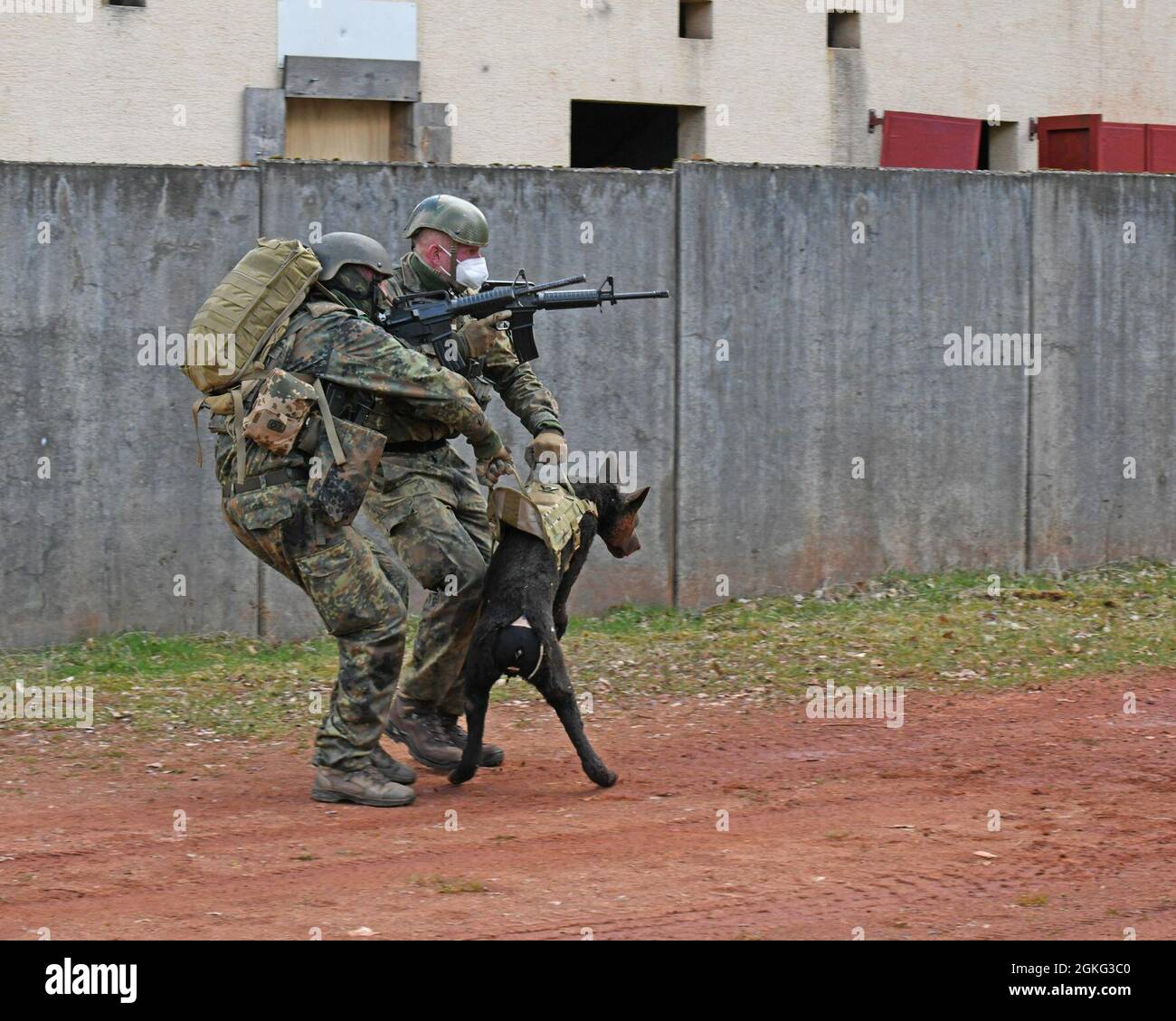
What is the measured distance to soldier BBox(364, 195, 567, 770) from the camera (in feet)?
21.2

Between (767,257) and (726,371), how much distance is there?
2.53ft

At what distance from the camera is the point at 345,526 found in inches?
242

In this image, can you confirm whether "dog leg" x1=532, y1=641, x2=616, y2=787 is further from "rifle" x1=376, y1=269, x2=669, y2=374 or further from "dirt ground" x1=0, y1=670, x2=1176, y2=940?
"rifle" x1=376, y1=269, x2=669, y2=374

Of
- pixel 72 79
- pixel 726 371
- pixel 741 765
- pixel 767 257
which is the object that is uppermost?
pixel 72 79

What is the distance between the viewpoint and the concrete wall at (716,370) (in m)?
9.05

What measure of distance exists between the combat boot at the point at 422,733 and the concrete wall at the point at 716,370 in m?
2.67

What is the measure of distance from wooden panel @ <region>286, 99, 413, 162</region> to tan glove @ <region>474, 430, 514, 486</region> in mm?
6616

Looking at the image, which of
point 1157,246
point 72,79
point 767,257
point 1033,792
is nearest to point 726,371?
point 767,257

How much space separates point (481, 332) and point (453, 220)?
52cm

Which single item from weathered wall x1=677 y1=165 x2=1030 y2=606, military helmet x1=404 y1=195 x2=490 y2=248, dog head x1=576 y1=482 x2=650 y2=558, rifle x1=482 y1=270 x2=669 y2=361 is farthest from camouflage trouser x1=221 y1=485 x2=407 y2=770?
weathered wall x1=677 y1=165 x2=1030 y2=606

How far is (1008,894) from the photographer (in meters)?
5.11

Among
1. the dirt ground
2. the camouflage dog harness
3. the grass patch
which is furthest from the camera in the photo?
the grass patch
